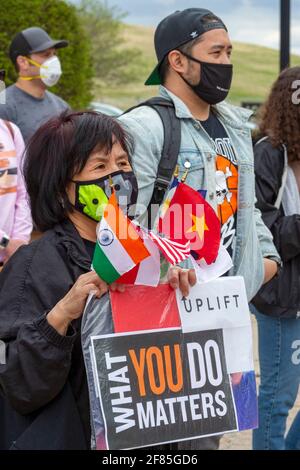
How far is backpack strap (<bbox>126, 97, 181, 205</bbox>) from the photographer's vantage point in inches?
136

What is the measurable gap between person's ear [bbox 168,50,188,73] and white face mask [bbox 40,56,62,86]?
12.5 ft

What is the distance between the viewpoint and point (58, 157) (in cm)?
274

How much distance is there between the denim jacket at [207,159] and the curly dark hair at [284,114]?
0.73 meters

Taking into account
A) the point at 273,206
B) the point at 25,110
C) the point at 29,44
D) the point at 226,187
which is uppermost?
the point at 226,187

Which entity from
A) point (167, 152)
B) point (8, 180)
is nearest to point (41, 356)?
point (167, 152)

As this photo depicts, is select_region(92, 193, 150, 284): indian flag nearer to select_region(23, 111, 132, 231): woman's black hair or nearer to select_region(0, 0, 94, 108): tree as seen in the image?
select_region(23, 111, 132, 231): woman's black hair

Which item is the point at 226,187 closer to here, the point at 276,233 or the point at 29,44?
the point at 276,233

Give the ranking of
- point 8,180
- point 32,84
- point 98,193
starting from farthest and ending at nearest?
point 32,84 < point 8,180 < point 98,193

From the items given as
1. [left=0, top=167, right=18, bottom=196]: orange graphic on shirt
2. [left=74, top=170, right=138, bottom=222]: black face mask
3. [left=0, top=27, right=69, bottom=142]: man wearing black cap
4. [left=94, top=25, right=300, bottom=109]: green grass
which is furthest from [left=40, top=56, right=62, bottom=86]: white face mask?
[left=94, top=25, right=300, bottom=109]: green grass

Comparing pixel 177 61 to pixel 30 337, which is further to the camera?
pixel 177 61

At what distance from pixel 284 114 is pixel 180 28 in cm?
109

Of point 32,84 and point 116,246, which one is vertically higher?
point 116,246

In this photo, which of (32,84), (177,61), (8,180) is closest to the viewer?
Answer: (177,61)

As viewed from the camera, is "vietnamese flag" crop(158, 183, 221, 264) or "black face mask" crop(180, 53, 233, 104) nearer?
"vietnamese flag" crop(158, 183, 221, 264)
